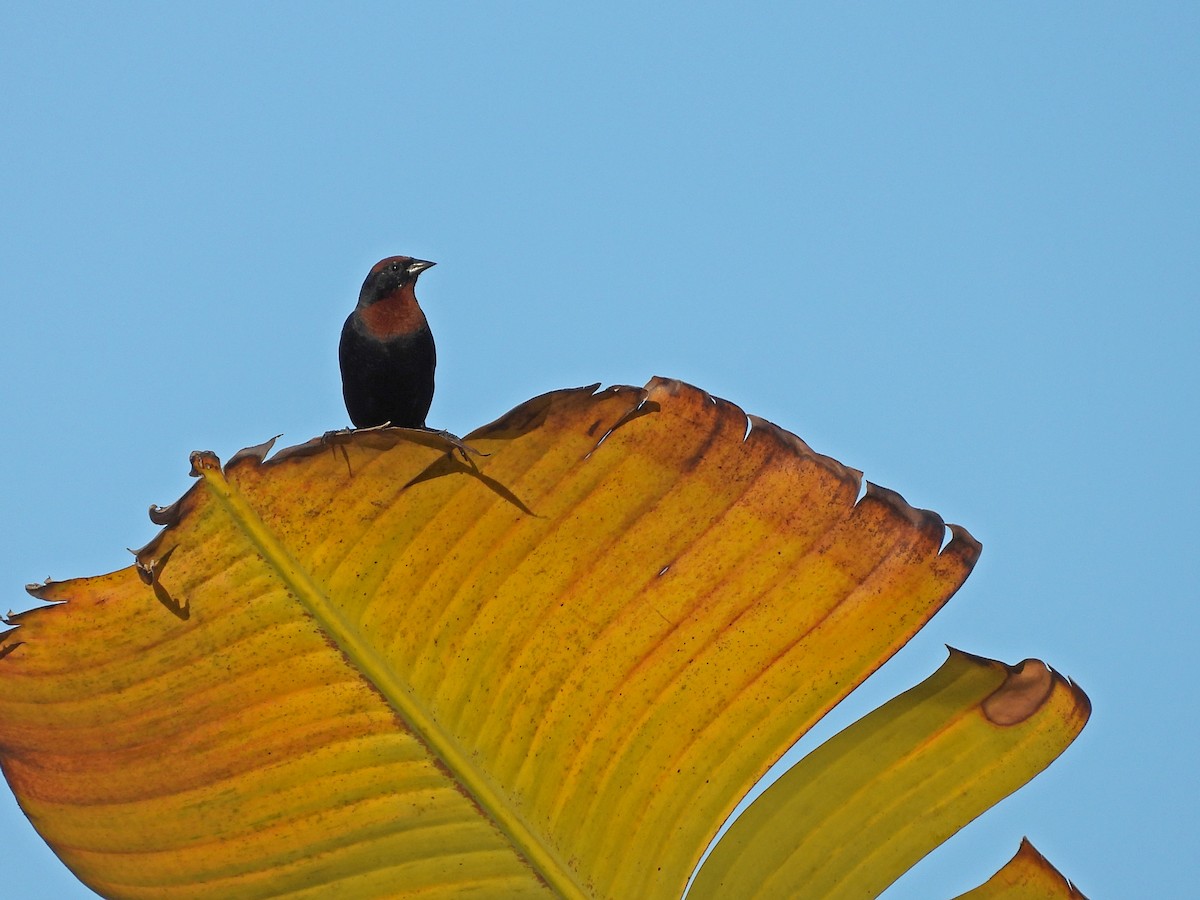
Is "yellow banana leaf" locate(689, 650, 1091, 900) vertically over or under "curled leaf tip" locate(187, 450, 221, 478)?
under

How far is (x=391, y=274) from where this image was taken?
2.82 meters

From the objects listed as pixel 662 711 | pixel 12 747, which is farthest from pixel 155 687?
pixel 662 711

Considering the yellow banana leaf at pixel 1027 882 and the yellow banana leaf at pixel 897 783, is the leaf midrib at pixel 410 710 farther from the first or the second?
the yellow banana leaf at pixel 1027 882

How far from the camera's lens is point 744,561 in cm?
144

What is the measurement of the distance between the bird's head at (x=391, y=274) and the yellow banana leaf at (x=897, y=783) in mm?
1679

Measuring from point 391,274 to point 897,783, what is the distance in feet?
5.81

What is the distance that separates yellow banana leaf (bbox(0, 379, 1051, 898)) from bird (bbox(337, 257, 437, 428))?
147cm

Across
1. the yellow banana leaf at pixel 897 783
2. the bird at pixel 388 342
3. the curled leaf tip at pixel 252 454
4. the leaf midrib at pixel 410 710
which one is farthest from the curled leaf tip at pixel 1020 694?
the bird at pixel 388 342

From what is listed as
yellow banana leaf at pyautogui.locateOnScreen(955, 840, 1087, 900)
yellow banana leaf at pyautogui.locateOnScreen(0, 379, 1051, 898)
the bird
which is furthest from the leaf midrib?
the bird

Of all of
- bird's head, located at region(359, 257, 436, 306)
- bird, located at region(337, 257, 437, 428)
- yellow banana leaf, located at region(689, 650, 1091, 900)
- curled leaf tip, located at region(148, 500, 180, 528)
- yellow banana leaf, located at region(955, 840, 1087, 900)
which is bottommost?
yellow banana leaf, located at region(955, 840, 1087, 900)

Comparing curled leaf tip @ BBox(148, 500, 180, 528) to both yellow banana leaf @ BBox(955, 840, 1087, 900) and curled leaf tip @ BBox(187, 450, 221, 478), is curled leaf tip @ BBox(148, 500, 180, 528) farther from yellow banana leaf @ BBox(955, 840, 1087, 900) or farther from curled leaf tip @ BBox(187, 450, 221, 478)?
yellow banana leaf @ BBox(955, 840, 1087, 900)

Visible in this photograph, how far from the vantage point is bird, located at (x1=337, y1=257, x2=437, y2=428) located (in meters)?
2.82

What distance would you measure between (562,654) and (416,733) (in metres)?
0.20

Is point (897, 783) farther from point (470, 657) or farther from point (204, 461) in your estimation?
point (204, 461)
